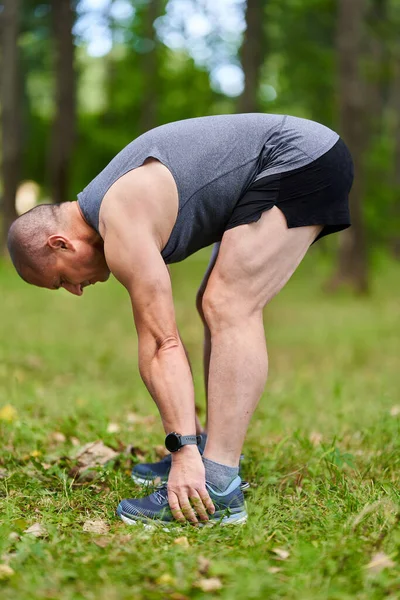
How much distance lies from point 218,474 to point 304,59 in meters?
18.3

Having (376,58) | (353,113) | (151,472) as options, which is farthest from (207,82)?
(151,472)

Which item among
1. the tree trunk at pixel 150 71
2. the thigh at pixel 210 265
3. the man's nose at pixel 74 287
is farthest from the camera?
A: the tree trunk at pixel 150 71

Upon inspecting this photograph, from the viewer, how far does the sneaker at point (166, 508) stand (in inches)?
110

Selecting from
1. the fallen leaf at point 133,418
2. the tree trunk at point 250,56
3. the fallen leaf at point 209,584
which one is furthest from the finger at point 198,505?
the tree trunk at point 250,56

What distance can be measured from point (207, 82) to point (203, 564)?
83.3 ft

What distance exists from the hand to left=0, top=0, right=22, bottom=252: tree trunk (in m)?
12.7

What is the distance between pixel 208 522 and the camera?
9.18ft

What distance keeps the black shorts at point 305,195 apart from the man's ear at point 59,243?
2.05 feet

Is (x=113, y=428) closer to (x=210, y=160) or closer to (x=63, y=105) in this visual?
(x=210, y=160)

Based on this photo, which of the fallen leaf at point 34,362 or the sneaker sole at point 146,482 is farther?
the fallen leaf at point 34,362

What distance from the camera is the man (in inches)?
111

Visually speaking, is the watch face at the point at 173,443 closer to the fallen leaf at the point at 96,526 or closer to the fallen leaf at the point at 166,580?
the fallen leaf at the point at 96,526

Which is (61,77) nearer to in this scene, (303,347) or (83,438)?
(303,347)

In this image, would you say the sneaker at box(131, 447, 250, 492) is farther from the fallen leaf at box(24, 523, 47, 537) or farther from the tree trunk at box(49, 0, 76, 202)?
the tree trunk at box(49, 0, 76, 202)
